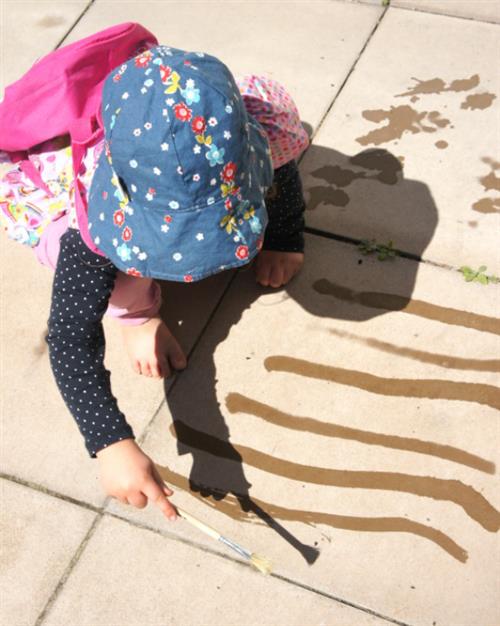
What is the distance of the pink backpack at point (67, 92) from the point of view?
2.00 metres

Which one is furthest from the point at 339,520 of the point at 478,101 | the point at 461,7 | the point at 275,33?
the point at 461,7

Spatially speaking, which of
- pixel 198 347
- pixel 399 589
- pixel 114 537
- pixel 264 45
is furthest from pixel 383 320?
pixel 264 45

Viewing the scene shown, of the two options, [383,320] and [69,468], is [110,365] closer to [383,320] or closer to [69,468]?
[69,468]

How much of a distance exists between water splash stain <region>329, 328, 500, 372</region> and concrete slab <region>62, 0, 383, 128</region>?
793 millimetres

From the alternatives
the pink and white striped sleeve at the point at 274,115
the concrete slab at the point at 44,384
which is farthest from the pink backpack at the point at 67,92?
the concrete slab at the point at 44,384

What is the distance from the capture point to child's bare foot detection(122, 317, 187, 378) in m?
2.14

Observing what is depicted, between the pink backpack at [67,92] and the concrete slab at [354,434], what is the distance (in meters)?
0.62

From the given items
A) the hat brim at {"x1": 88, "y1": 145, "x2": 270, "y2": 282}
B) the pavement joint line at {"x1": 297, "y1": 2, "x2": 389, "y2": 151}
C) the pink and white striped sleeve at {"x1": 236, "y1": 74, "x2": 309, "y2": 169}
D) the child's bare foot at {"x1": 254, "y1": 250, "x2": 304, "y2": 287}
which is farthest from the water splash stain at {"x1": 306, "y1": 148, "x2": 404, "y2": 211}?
the hat brim at {"x1": 88, "y1": 145, "x2": 270, "y2": 282}

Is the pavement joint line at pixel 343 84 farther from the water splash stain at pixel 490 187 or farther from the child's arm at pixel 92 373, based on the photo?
the child's arm at pixel 92 373

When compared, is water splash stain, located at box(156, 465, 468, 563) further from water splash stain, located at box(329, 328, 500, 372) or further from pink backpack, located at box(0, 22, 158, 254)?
pink backpack, located at box(0, 22, 158, 254)

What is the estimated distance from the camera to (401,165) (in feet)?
8.14

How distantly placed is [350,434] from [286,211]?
604 millimetres

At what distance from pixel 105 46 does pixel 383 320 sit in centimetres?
96

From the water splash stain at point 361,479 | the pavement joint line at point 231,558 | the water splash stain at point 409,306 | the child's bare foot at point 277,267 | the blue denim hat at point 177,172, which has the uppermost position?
the blue denim hat at point 177,172
